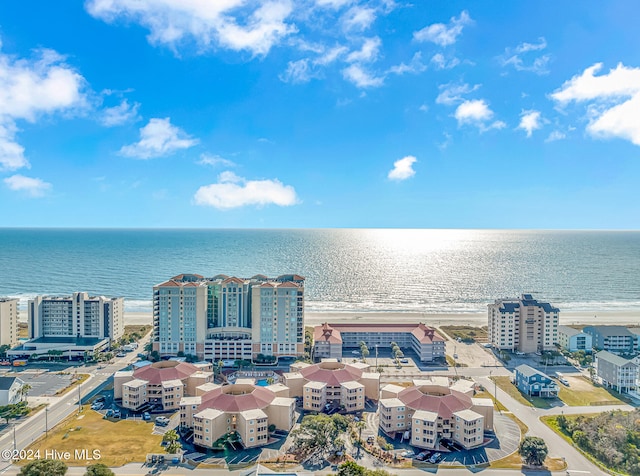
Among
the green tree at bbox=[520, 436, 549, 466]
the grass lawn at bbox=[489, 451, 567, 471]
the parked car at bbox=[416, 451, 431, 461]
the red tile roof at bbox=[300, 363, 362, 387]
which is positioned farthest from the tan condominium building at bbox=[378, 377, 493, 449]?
the red tile roof at bbox=[300, 363, 362, 387]

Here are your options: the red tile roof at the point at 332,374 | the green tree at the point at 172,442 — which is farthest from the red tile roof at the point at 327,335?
the green tree at the point at 172,442

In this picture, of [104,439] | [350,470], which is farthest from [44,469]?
[350,470]

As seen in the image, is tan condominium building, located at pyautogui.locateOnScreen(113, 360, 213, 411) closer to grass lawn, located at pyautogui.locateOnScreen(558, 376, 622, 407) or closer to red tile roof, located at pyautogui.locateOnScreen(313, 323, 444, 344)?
red tile roof, located at pyautogui.locateOnScreen(313, 323, 444, 344)

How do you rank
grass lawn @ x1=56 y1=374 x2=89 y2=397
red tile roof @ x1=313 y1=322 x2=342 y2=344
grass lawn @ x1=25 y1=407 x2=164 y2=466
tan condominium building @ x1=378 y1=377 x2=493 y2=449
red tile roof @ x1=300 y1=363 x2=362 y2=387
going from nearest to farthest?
grass lawn @ x1=25 y1=407 x2=164 y2=466 → tan condominium building @ x1=378 y1=377 x2=493 y2=449 → red tile roof @ x1=300 y1=363 x2=362 y2=387 → grass lawn @ x1=56 y1=374 x2=89 y2=397 → red tile roof @ x1=313 y1=322 x2=342 y2=344

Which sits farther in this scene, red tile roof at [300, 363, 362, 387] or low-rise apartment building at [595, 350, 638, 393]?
low-rise apartment building at [595, 350, 638, 393]

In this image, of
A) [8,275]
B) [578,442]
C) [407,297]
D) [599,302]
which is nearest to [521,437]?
[578,442]

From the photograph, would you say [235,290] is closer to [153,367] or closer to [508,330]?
[153,367]
